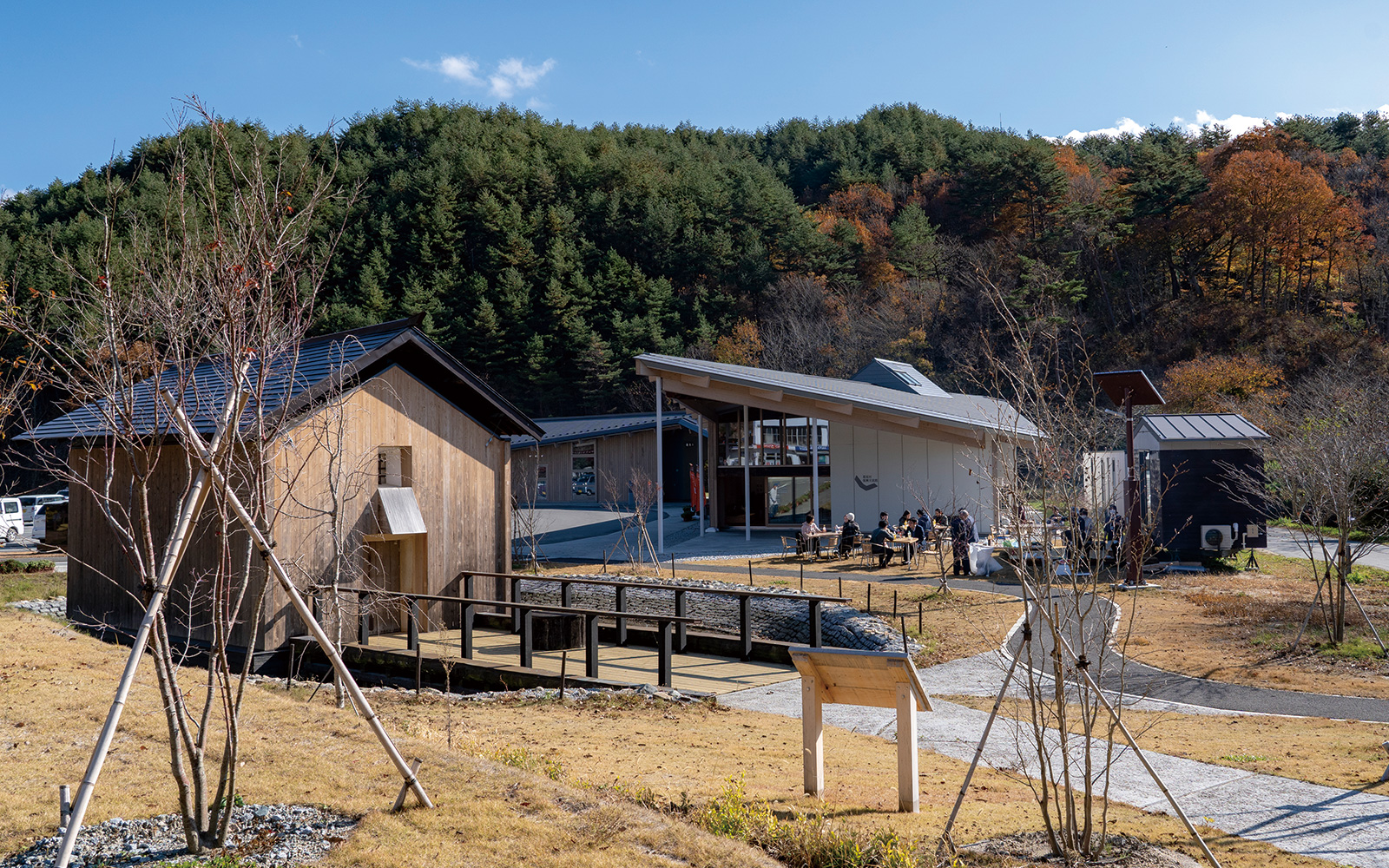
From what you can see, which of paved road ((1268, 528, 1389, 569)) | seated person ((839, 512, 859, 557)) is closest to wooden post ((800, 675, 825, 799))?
seated person ((839, 512, 859, 557))

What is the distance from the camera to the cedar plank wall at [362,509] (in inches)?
532

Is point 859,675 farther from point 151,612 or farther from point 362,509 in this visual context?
point 362,509

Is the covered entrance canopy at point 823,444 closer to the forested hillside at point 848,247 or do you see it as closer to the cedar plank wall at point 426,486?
the cedar plank wall at point 426,486

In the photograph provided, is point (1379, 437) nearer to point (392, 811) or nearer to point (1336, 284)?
point (392, 811)

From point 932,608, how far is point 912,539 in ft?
16.1

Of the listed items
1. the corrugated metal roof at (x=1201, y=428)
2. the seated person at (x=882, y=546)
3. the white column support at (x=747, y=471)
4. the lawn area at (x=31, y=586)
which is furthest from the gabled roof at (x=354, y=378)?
the corrugated metal roof at (x=1201, y=428)

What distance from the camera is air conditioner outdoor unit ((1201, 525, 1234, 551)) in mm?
20391

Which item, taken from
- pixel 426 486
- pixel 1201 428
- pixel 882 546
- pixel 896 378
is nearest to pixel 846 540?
pixel 882 546

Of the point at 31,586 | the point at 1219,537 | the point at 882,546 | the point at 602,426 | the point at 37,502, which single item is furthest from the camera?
the point at 602,426

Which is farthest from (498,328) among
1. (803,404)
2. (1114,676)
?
(1114,676)

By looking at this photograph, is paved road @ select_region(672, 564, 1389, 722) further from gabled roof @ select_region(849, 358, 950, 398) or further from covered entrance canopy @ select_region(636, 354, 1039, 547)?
gabled roof @ select_region(849, 358, 950, 398)

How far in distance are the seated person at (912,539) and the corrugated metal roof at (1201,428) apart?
5.60 meters

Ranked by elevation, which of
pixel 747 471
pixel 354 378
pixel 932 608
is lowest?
pixel 932 608

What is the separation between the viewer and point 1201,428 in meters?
21.4
